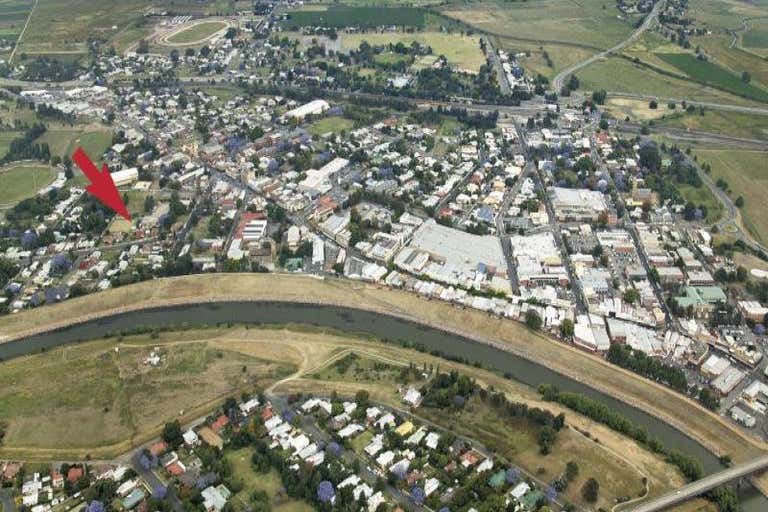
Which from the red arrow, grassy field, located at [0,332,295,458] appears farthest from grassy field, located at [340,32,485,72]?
grassy field, located at [0,332,295,458]

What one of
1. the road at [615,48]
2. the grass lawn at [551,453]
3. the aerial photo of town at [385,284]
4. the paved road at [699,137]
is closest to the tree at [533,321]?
the aerial photo of town at [385,284]

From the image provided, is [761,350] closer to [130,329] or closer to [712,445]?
[712,445]

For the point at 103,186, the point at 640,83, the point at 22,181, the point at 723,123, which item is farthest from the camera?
the point at 640,83

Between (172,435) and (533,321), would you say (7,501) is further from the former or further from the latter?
(533,321)

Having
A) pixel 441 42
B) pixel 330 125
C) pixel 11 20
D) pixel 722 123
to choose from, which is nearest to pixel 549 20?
pixel 441 42

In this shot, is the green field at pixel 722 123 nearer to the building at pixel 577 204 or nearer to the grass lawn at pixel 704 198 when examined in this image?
the grass lawn at pixel 704 198

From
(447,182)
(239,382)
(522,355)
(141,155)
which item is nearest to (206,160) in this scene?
(141,155)

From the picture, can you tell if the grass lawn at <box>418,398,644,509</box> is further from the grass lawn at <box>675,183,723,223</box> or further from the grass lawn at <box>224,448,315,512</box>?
the grass lawn at <box>675,183,723,223</box>
